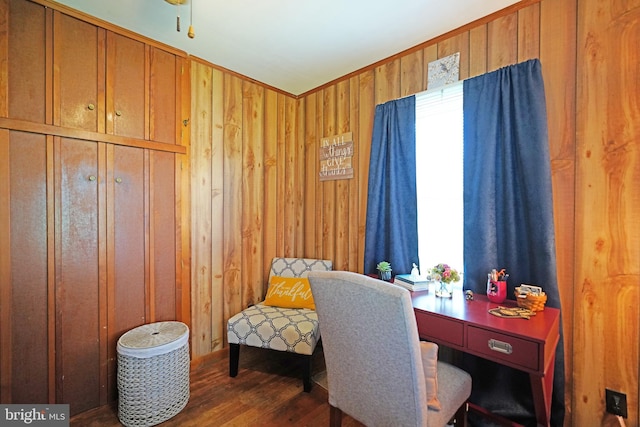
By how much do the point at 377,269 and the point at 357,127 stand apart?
1.22m

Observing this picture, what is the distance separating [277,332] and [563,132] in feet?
Result: 6.89

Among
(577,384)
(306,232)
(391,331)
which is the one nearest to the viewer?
(391,331)

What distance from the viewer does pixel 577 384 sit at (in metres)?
1.49

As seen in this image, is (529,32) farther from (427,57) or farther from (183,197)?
(183,197)

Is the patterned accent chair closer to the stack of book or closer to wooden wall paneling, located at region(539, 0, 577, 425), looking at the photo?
the stack of book

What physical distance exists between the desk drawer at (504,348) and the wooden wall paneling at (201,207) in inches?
76.2

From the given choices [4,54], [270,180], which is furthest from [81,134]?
[270,180]

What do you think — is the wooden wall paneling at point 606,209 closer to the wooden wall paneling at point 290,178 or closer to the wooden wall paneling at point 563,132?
the wooden wall paneling at point 563,132

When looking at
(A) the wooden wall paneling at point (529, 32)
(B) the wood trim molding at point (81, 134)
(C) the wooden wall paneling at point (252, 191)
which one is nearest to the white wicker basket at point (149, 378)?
(C) the wooden wall paneling at point (252, 191)

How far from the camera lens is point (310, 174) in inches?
115

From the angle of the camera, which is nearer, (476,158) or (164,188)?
(476,158)

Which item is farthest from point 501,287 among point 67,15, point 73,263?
point 67,15

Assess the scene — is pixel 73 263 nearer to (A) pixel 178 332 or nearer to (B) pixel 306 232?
(A) pixel 178 332

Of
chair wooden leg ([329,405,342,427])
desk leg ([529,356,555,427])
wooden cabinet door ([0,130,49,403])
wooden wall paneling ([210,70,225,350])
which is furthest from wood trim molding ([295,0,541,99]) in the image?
chair wooden leg ([329,405,342,427])
